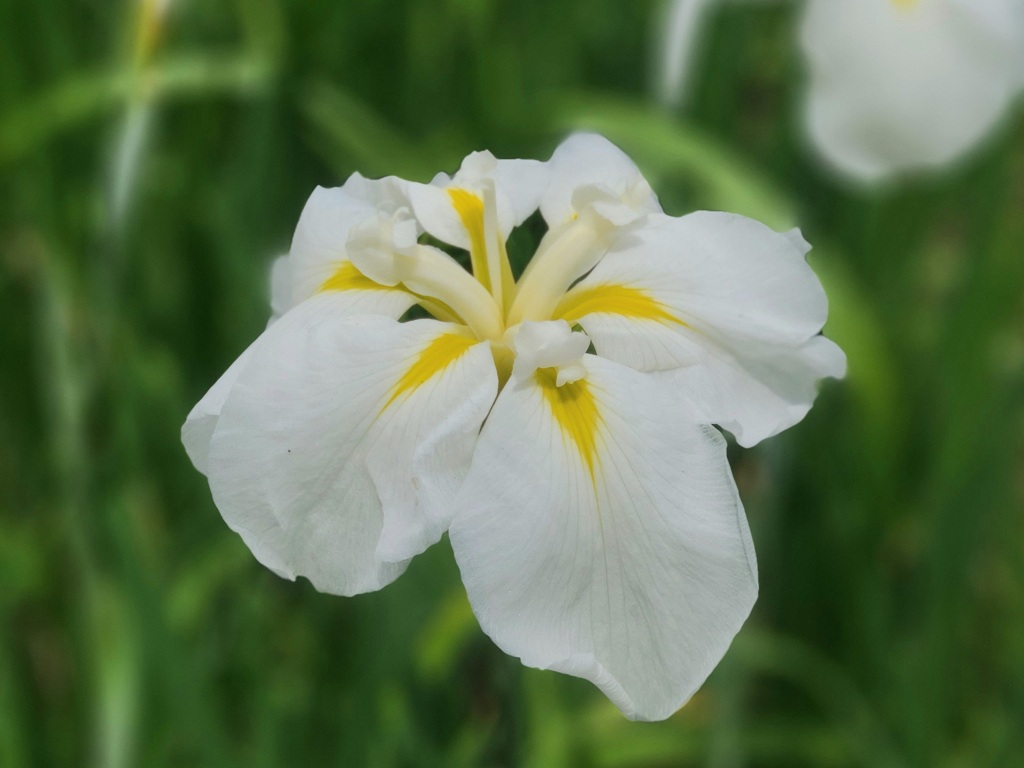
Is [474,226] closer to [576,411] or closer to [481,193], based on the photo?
[481,193]

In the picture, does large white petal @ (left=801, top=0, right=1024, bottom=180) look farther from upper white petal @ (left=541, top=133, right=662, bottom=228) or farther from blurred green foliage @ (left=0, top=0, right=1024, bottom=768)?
upper white petal @ (left=541, top=133, right=662, bottom=228)

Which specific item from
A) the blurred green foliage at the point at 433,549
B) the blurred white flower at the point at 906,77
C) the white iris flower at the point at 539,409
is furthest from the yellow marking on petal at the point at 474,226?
the blurred white flower at the point at 906,77

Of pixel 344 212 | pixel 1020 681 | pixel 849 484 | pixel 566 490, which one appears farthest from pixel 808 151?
pixel 566 490

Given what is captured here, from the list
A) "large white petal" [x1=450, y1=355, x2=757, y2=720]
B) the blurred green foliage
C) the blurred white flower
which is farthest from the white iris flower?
the blurred white flower

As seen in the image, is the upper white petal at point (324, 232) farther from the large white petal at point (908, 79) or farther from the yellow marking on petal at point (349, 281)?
the large white petal at point (908, 79)

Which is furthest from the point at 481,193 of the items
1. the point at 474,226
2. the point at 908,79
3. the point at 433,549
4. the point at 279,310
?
the point at 908,79
